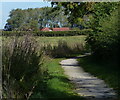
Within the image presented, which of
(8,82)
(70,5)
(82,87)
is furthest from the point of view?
(82,87)

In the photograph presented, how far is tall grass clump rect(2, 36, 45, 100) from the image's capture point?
→ 7.00 metres

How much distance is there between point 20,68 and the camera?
25.4 feet

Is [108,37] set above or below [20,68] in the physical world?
above

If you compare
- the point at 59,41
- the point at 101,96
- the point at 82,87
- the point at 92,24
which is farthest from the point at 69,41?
the point at 101,96

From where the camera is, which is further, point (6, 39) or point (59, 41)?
point (59, 41)

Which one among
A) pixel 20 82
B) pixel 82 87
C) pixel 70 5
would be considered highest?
pixel 70 5

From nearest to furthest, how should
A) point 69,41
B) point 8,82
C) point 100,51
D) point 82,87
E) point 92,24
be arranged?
point 8,82 → point 82,87 → point 100,51 → point 92,24 → point 69,41

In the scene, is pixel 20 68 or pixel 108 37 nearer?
pixel 20 68

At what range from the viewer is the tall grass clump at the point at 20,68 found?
700 centimetres

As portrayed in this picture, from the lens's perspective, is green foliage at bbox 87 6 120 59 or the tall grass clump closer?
the tall grass clump

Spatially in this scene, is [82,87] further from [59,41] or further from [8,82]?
[59,41]

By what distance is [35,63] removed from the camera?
28.7 ft

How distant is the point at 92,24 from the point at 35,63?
11613 millimetres

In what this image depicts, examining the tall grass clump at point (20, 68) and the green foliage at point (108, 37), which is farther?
the green foliage at point (108, 37)
